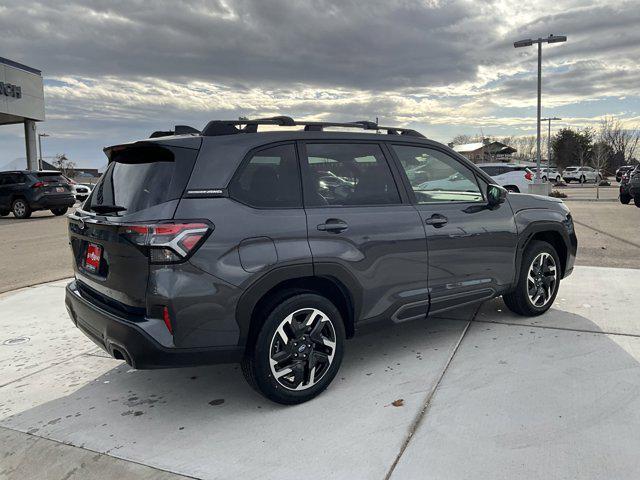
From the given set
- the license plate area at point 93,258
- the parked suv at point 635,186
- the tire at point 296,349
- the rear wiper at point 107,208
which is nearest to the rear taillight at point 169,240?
the rear wiper at point 107,208

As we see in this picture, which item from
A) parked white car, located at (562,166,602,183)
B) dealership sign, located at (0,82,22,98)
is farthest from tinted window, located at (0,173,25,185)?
parked white car, located at (562,166,602,183)

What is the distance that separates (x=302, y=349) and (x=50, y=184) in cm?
1653

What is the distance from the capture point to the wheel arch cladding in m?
3.04

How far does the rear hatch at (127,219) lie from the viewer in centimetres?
288

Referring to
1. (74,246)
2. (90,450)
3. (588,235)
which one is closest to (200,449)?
(90,450)

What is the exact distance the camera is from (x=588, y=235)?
1059 cm

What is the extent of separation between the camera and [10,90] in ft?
87.0

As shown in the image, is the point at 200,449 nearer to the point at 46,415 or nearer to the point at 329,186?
the point at 46,415

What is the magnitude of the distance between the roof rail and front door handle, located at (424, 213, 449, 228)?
70 centimetres

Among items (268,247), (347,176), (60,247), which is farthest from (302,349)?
(60,247)

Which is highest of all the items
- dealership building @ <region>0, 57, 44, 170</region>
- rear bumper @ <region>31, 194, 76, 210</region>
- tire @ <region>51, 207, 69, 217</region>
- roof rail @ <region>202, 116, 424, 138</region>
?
dealership building @ <region>0, 57, 44, 170</region>

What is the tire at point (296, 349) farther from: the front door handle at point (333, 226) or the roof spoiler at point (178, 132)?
the roof spoiler at point (178, 132)

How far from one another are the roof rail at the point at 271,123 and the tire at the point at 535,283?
1.69 m

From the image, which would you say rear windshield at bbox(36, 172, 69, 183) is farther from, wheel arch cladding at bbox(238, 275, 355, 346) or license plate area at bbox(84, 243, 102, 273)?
wheel arch cladding at bbox(238, 275, 355, 346)
